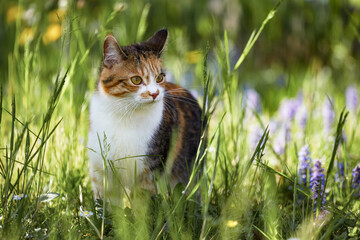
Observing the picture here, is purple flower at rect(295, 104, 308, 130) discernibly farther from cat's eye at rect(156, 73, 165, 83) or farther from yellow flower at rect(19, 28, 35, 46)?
yellow flower at rect(19, 28, 35, 46)

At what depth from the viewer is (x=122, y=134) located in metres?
2.34

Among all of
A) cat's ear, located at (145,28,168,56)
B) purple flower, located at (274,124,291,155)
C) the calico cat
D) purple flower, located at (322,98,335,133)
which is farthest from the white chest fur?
purple flower, located at (322,98,335,133)

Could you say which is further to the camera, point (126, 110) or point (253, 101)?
point (253, 101)

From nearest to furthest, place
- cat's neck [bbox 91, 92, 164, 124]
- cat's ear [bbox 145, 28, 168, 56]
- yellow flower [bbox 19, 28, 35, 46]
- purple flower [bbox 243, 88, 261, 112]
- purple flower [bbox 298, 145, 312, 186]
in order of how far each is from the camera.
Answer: purple flower [bbox 298, 145, 312, 186], cat's neck [bbox 91, 92, 164, 124], cat's ear [bbox 145, 28, 168, 56], yellow flower [bbox 19, 28, 35, 46], purple flower [bbox 243, 88, 261, 112]

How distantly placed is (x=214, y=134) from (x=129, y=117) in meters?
0.89

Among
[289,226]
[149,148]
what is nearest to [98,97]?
[149,148]

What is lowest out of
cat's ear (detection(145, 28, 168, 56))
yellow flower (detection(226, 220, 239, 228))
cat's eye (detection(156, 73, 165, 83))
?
yellow flower (detection(226, 220, 239, 228))

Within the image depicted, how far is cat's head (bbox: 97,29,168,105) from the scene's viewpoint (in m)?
2.31

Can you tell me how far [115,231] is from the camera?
5.76ft

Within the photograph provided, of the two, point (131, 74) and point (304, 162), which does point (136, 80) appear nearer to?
point (131, 74)

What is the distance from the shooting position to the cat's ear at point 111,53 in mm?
2314

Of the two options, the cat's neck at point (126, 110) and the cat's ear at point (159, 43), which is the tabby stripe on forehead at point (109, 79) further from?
the cat's ear at point (159, 43)

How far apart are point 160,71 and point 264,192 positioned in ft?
2.82

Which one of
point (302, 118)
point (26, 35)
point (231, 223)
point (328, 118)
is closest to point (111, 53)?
point (26, 35)
